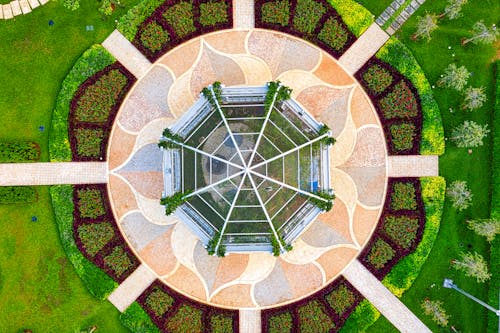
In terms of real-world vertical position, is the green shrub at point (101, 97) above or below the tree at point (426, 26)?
above

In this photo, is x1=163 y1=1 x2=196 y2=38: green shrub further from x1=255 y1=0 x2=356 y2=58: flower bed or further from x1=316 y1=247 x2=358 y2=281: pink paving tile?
x1=316 y1=247 x2=358 y2=281: pink paving tile

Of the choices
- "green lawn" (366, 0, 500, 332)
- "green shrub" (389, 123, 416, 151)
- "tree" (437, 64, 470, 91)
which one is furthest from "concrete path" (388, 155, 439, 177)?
"tree" (437, 64, 470, 91)

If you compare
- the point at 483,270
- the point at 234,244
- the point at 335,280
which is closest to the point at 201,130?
the point at 234,244

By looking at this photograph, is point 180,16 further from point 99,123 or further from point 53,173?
point 53,173

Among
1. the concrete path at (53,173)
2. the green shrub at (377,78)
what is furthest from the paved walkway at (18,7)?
the green shrub at (377,78)

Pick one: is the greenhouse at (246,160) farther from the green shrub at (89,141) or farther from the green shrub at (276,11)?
the green shrub at (276,11)

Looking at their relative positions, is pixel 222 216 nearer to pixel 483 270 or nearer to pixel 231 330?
pixel 231 330
